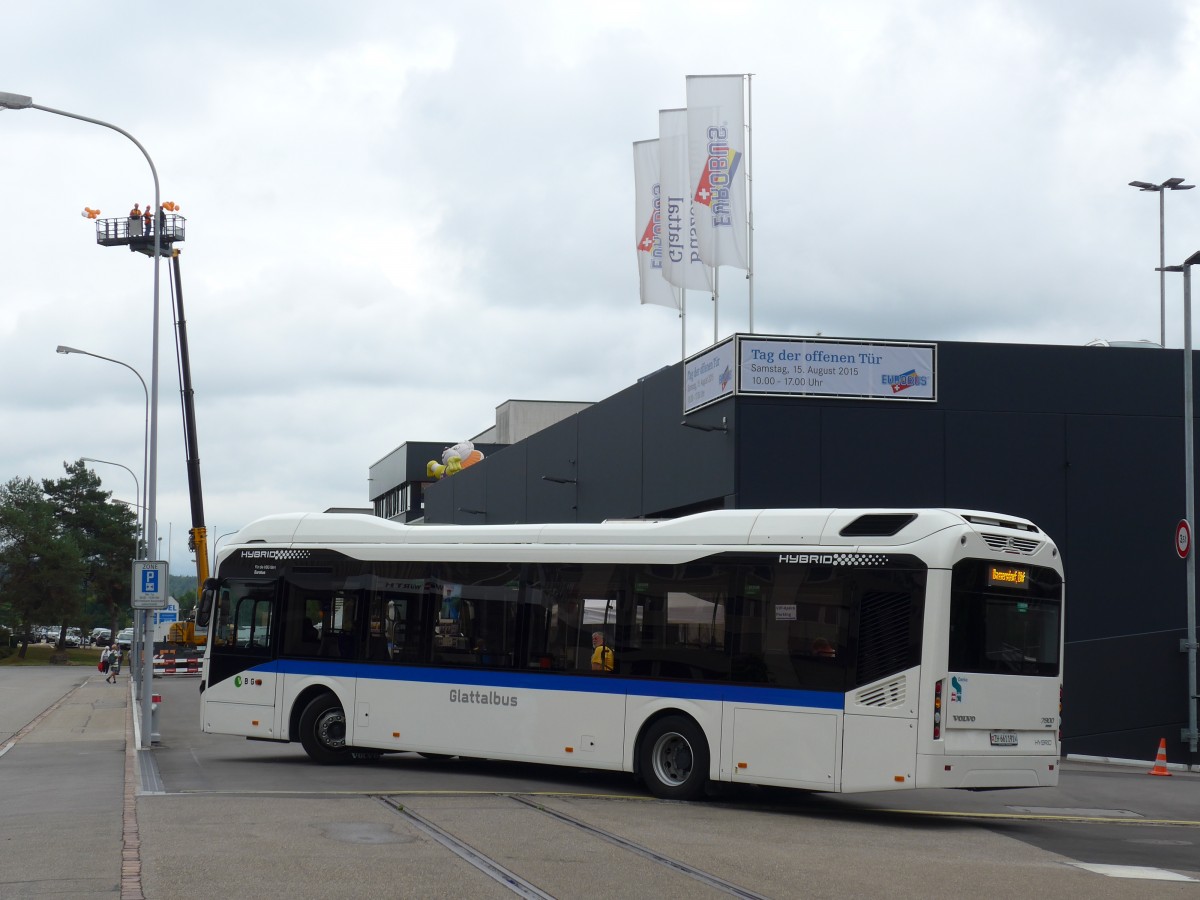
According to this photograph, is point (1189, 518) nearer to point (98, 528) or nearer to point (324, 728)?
point (324, 728)

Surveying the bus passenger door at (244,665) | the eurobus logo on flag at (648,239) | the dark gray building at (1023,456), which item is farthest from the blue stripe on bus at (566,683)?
the eurobus logo on flag at (648,239)

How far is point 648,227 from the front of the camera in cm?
3259

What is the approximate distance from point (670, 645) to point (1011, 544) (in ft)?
12.2

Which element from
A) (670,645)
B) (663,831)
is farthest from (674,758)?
(663,831)

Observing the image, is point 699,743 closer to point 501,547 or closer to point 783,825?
point 783,825

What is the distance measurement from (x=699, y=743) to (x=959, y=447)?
45.0 ft

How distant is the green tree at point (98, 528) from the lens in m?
115

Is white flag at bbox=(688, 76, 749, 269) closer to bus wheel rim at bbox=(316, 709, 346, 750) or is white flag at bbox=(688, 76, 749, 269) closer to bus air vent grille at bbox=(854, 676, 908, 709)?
bus wheel rim at bbox=(316, 709, 346, 750)

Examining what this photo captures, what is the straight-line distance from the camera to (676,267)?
29828 millimetres

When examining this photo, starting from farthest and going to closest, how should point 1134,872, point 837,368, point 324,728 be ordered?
point 837,368 < point 324,728 < point 1134,872

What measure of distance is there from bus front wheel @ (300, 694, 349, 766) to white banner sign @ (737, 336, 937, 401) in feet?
34.9

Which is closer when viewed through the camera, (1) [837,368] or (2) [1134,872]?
(2) [1134,872]

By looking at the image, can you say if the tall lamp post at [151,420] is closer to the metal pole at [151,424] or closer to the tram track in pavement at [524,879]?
the metal pole at [151,424]

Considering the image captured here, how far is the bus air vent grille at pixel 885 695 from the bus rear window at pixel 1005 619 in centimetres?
54
